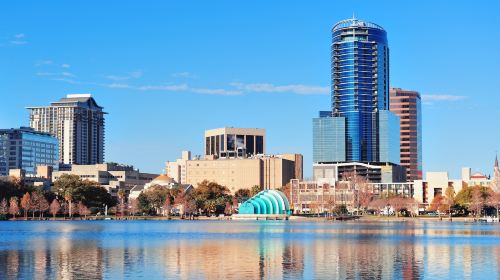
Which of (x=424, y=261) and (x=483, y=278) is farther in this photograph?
(x=424, y=261)

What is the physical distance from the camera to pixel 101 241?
89.9 meters

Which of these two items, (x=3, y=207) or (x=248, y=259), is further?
(x=3, y=207)

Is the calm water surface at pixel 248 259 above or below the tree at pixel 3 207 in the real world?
below

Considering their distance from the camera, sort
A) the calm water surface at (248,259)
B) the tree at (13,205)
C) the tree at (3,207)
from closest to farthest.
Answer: the calm water surface at (248,259) → the tree at (13,205) → the tree at (3,207)

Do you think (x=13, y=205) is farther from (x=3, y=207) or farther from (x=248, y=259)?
(x=248, y=259)

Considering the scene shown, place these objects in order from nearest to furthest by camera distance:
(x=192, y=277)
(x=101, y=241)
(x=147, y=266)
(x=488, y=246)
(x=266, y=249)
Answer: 1. (x=192, y=277)
2. (x=147, y=266)
3. (x=266, y=249)
4. (x=488, y=246)
5. (x=101, y=241)

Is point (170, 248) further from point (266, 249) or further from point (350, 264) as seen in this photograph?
point (350, 264)

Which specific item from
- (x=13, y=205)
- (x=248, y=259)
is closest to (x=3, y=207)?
(x=13, y=205)

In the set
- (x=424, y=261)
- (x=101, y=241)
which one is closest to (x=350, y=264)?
(x=424, y=261)

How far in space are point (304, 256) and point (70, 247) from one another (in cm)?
2423

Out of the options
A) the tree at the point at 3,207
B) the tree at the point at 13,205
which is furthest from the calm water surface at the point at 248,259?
the tree at the point at 3,207

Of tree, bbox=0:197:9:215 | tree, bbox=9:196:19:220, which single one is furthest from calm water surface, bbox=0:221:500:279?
tree, bbox=0:197:9:215

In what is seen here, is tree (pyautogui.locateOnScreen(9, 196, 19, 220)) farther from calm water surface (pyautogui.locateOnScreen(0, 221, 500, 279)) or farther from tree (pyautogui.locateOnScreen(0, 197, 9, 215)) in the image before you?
calm water surface (pyautogui.locateOnScreen(0, 221, 500, 279))

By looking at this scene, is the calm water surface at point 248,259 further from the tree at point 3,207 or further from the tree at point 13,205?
the tree at point 3,207
